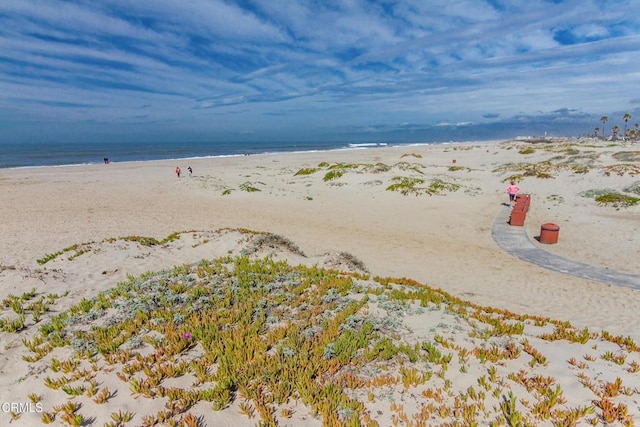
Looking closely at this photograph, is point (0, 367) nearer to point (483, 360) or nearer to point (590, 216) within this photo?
point (483, 360)

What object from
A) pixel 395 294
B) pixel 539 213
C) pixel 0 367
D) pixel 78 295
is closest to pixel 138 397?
pixel 0 367

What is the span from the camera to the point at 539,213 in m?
21.9

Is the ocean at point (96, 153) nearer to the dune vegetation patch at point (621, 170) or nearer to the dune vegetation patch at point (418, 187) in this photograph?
the dune vegetation patch at point (418, 187)

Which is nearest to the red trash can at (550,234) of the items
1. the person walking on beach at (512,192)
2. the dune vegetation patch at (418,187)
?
the person walking on beach at (512,192)

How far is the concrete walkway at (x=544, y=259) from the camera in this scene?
451 inches

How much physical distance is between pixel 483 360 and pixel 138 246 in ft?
37.0

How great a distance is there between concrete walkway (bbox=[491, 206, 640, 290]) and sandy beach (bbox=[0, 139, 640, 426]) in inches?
20.6

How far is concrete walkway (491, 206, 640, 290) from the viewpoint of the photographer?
1146 centimetres

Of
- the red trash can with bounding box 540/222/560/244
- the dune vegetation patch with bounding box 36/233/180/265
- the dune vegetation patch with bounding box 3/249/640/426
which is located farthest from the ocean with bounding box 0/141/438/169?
the red trash can with bounding box 540/222/560/244

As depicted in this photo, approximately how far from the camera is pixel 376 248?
15.5 metres

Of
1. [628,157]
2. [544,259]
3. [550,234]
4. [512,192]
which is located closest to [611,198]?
[512,192]

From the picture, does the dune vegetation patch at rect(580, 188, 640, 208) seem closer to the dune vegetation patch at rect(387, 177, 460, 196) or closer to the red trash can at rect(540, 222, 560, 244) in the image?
the dune vegetation patch at rect(387, 177, 460, 196)

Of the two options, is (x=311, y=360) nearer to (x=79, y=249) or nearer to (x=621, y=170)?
(x=79, y=249)

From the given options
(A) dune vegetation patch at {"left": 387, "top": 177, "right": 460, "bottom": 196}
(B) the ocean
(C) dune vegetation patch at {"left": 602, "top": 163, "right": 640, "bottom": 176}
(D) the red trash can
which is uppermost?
(B) the ocean
